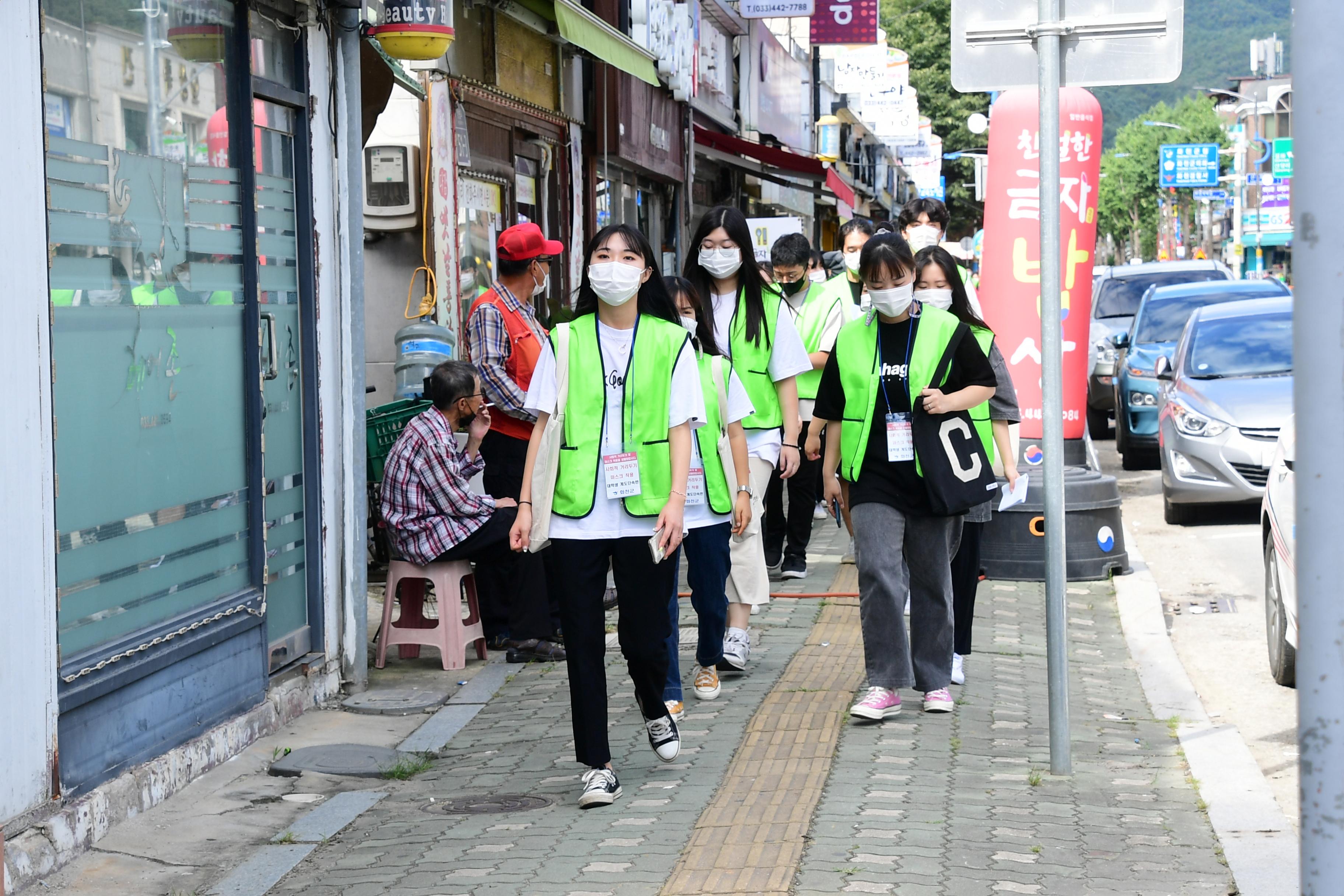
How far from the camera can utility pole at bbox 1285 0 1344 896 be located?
250 cm

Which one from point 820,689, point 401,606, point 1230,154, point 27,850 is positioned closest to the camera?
point 27,850

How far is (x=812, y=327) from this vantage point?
30.0 ft

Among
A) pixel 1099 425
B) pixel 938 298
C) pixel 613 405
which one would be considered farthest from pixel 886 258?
Answer: pixel 1099 425

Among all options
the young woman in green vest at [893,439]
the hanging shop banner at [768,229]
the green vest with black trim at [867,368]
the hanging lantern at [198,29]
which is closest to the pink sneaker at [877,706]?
the young woman in green vest at [893,439]

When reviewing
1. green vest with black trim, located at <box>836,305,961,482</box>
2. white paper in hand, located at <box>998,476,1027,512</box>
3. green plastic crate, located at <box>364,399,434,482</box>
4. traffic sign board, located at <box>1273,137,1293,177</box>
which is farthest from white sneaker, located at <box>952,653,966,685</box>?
traffic sign board, located at <box>1273,137,1293,177</box>

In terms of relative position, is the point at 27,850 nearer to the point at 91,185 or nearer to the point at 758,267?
the point at 91,185

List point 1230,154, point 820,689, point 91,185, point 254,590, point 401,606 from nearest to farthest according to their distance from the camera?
1. point 91,185
2. point 254,590
3. point 820,689
4. point 401,606
5. point 1230,154

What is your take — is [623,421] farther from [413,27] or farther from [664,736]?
[413,27]

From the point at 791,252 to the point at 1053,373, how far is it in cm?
396

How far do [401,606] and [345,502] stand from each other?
73cm

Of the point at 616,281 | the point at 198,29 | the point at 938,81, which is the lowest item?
the point at 616,281

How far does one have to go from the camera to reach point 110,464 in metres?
5.21

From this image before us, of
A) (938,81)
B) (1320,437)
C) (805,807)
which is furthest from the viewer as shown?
(938,81)

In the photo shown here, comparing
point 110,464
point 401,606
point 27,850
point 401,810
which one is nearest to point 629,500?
point 401,810
